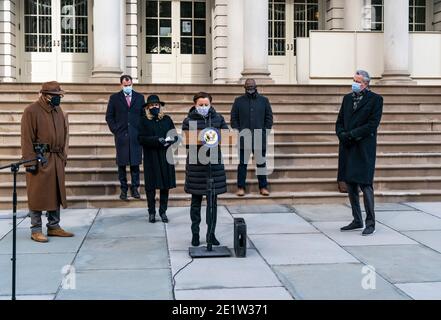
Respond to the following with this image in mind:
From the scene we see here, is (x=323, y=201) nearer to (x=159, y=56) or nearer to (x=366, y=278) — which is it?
(x=366, y=278)

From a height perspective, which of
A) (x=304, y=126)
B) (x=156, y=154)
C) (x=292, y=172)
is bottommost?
(x=292, y=172)

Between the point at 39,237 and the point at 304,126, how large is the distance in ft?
22.9

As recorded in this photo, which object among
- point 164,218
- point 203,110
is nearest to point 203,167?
point 203,110

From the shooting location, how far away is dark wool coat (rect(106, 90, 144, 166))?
10.3 meters

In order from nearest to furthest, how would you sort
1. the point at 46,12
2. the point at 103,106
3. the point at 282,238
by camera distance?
1. the point at 282,238
2. the point at 103,106
3. the point at 46,12

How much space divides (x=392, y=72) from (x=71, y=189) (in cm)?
895

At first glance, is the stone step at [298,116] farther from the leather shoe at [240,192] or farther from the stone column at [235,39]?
the stone column at [235,39]

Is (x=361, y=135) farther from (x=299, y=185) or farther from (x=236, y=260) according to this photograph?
(x=299, y=185)

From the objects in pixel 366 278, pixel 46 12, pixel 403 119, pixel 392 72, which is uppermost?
pixel 46 12

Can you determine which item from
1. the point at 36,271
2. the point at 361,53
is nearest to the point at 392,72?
the point at 361,53

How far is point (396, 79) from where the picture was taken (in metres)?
15.9

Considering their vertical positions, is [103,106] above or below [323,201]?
above

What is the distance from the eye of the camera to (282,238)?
8.13m

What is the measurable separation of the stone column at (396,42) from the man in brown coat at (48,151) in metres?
10.1
